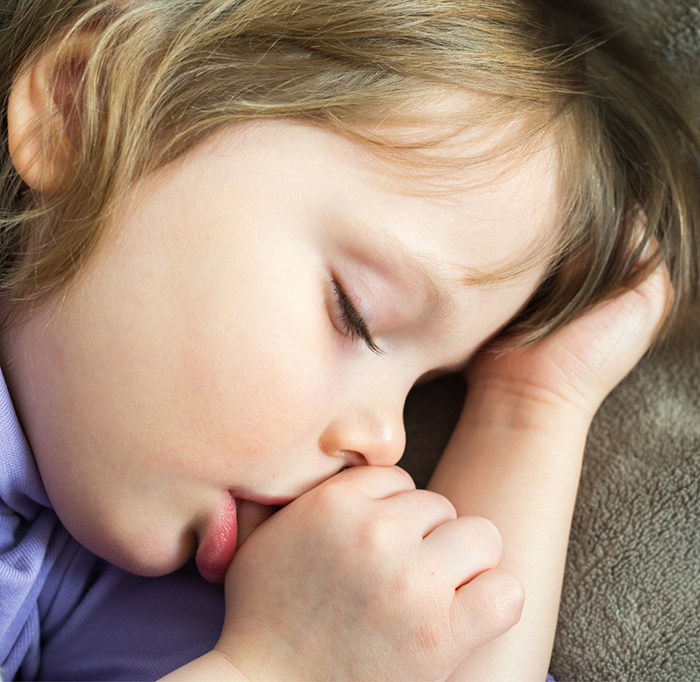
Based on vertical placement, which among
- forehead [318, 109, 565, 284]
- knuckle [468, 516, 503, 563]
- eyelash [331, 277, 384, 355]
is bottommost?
knuckle [468, 516, 503, 563]

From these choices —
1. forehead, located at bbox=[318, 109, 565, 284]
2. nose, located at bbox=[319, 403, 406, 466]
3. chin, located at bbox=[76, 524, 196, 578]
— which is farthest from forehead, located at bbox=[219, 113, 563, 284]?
chin, located at bbox=[76, 524, 196, 578]

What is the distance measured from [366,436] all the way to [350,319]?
146mm

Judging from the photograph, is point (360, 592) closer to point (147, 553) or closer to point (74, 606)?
point (147, 553)

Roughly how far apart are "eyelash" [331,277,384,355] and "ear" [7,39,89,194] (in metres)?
0.34

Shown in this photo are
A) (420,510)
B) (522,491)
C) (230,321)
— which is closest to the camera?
(230,321)

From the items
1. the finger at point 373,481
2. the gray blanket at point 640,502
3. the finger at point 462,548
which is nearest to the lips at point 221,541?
the finger at point 373,481

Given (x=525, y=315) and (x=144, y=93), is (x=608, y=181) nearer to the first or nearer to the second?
(x=525, y=315)

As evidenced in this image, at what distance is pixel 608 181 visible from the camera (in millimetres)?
982

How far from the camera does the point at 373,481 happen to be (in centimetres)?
84

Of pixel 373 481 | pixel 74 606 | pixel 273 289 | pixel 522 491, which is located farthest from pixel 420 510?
pixel 74 606

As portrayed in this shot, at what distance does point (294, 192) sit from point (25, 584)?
0.61 meters

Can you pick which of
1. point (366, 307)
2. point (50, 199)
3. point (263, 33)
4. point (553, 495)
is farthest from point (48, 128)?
point (553, 495)

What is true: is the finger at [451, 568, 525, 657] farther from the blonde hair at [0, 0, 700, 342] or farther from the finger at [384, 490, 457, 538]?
the blonde hair at [0, 0, 700, 342]

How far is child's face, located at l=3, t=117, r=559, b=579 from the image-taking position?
731 millimetres
